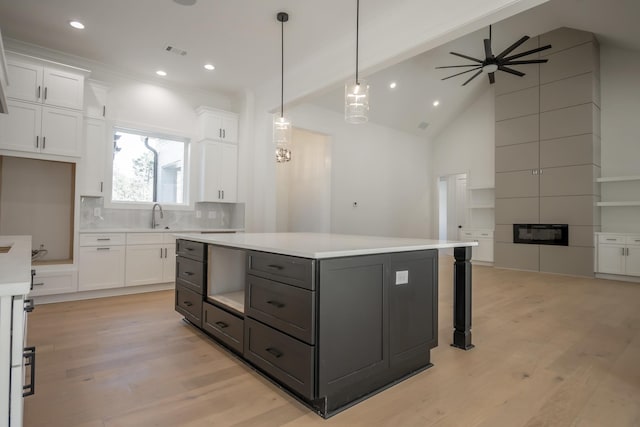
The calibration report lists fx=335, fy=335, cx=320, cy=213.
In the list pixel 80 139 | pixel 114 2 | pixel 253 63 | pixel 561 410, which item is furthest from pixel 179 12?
pixel 561 410

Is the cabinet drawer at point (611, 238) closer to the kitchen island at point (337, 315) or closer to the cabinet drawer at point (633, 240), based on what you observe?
the cabinet drawer at point (633, 240)

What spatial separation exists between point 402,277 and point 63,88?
4.51 m

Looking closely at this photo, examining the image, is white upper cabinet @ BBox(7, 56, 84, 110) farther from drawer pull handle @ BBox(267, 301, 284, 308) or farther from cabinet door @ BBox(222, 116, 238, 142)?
drawer pull handle @ BBox(267, 301, 284, 308)

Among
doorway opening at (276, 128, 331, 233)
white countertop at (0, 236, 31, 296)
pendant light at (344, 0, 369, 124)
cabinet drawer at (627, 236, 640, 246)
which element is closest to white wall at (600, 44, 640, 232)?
cabinet drawer at (627, 236, 640, 246)

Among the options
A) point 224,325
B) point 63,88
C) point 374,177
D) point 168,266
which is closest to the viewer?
point 224,325

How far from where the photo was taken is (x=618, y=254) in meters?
5.68

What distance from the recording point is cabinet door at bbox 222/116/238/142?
18.0 feet

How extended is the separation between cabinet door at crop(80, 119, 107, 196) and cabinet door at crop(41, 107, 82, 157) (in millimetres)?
263

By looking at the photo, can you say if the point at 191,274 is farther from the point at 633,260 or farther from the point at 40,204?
the point at 633,260

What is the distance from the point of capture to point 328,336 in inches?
66.6

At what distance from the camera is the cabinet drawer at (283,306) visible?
1.68 meters

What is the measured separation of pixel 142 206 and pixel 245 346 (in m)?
3.65

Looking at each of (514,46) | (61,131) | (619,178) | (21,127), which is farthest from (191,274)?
(619,178)

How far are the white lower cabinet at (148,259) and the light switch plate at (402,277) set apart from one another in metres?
3.80
